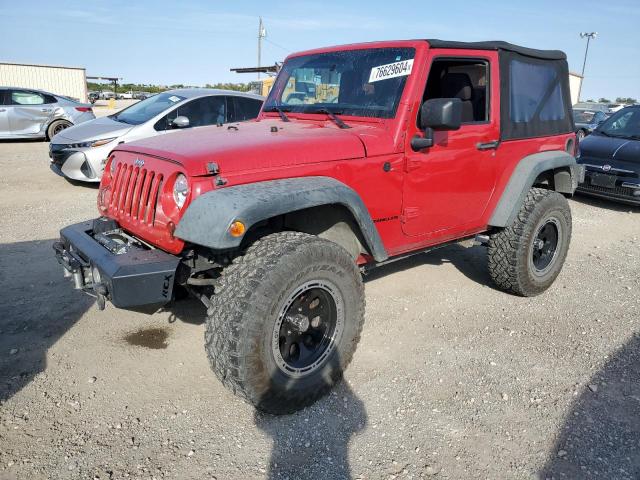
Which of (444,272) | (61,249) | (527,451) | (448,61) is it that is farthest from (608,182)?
(61,249)

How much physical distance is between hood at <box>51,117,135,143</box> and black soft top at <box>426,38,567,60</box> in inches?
224

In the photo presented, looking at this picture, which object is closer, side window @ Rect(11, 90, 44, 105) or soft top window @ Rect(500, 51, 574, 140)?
soft top window @ Rect(500, 51, 574, 140)

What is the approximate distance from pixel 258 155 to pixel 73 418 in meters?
→ 1.79

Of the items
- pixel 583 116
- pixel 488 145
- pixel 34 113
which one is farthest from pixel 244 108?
pixel 583 116

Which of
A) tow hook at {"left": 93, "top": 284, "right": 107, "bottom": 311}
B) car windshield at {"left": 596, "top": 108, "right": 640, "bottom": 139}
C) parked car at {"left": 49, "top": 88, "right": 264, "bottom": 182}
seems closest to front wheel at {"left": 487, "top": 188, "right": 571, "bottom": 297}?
tow hook at {"left": 93, "top": 284, "right": 107, "bottom": 311}

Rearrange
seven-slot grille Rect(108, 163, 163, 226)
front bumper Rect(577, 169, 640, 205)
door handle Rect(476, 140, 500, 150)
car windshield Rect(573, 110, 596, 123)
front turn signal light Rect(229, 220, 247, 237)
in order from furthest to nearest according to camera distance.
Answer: car windshield Rect(573, 110, 596, 123)
front bumper Rect(577, 169, 640, 205)
door handle Rect(476, 140, 500, 150)
seven-slot grille Rect(108, 163, 163, 226)
front turn signal light Rect(229, 220, 247, 237)

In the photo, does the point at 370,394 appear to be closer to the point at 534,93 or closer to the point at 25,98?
the point at 534,93

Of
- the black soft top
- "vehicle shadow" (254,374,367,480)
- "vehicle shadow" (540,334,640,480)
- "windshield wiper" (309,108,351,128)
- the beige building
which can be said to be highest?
the beige building

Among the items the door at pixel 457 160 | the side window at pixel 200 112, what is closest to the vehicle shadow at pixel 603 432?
the door at pixel 457 160

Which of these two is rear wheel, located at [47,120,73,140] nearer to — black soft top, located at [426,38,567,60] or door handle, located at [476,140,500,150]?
black soft top, located at [426,38,567,60]

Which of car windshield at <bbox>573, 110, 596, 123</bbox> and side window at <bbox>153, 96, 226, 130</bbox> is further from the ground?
car windshield at <bbox>573, 110, 596, 123</bbox>

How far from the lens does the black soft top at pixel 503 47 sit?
11.5 ft

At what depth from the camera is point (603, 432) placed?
109 inches

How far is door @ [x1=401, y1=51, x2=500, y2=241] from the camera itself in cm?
344
